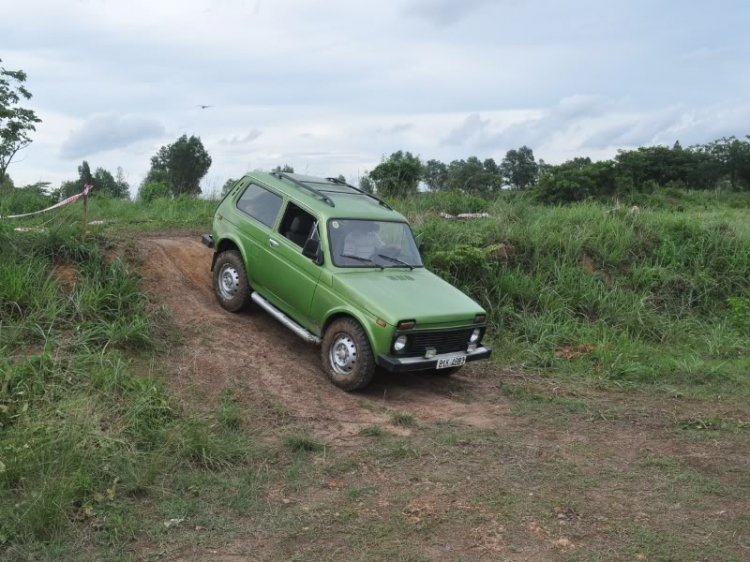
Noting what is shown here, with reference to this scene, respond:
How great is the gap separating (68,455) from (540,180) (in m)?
28.0

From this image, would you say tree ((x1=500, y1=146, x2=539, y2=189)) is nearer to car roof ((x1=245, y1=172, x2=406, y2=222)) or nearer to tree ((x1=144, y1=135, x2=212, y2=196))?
tree ((x1=144, y1=135, x2=212, y2=196))

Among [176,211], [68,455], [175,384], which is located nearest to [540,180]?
[176,211]

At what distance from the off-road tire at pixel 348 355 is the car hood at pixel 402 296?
31cm

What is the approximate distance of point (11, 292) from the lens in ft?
26.3

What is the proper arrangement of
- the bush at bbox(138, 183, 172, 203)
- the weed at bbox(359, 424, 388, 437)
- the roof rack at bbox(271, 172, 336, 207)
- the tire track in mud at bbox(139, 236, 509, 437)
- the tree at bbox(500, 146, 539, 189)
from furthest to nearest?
the tree at bbox(500, 146, 539, 189), the bush at bbox(138, 183, 172, 203), the roof rack at bbox(271, 172, 336, 207), the tire track in mud at bbox(139, 236, 509, 437), the weed at bbox(359, 424, 388, 437)

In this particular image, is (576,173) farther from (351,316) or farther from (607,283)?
(351,316)

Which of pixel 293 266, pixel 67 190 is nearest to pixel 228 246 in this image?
pixel 293 266

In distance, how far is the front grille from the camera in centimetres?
758

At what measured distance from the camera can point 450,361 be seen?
785 cm

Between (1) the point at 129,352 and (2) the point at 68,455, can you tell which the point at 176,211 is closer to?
(1) the point at 129,352

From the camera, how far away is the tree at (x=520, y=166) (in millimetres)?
36031

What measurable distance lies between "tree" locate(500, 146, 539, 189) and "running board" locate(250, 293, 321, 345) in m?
28.2

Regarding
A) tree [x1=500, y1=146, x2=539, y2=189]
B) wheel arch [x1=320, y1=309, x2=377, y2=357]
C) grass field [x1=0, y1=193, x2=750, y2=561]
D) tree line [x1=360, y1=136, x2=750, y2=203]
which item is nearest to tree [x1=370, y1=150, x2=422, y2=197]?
tree line [x1=360, y1=136, x2=750, y2=203]

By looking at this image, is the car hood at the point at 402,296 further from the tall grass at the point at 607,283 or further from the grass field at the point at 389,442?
the tall grass at the point at 607,283
